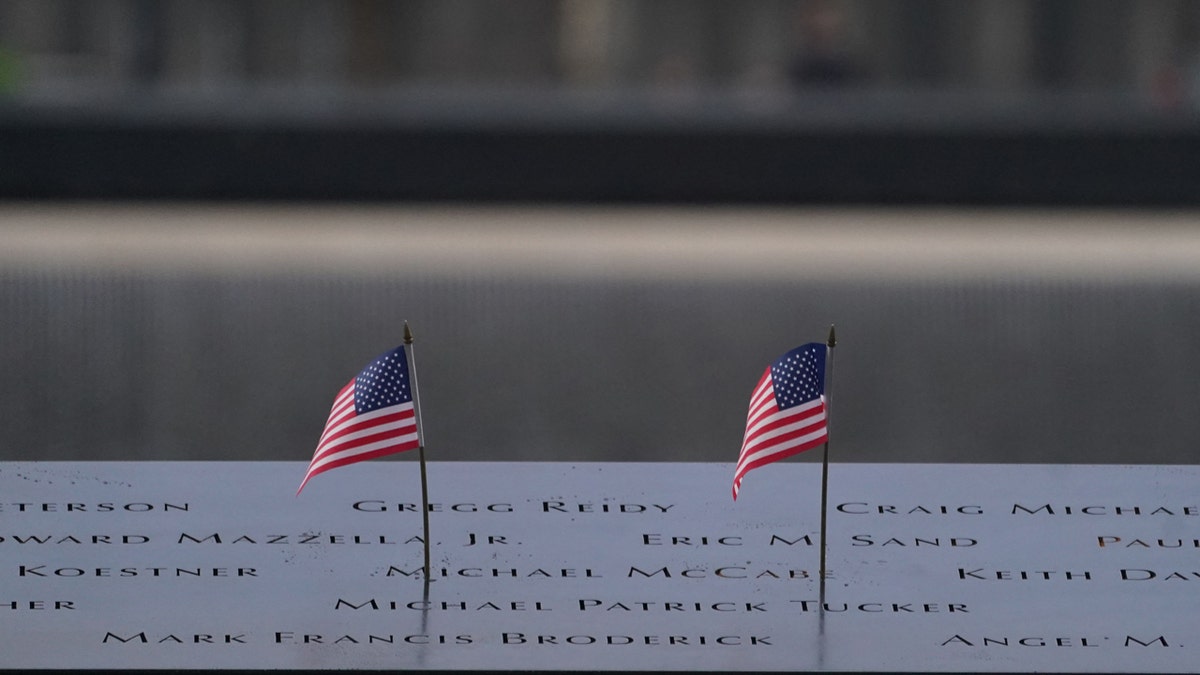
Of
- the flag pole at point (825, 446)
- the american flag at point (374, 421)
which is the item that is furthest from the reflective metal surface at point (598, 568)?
the american flag at point (374, 421)

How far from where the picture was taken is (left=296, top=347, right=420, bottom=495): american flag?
2525 millimetres

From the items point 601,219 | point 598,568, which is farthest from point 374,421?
point 601,219

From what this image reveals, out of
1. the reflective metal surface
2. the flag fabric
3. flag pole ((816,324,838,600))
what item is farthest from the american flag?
the flag fabric

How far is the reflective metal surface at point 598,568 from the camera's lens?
7.41 ft

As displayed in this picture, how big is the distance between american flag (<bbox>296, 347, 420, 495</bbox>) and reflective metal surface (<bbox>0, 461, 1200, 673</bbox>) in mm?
212

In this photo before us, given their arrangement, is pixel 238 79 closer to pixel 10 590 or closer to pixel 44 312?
pixel 44 312

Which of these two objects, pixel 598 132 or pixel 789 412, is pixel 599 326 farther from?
pixel 789 412

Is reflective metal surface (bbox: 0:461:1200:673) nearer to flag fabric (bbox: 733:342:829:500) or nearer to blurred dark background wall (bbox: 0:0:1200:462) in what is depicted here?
flag fabric (bbox: 733:342:829:500)

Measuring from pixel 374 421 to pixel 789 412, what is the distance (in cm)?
67

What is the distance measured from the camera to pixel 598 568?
260 cm

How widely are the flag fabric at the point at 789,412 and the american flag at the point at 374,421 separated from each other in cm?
55

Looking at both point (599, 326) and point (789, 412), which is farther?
point (599, 326)

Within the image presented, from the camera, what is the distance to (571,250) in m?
10.0

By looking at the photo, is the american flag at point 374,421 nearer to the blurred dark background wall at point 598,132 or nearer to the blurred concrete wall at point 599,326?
the blurred concrete wall at point 599,326
